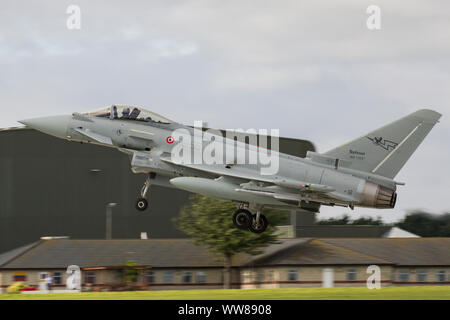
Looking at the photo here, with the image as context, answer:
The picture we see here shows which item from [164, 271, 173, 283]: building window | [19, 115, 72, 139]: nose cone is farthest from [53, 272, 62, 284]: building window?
[19, 115, 72, 139]: nose cone

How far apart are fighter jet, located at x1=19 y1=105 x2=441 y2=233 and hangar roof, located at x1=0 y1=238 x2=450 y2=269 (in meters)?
38.0

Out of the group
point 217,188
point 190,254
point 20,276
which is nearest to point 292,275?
point 190,254

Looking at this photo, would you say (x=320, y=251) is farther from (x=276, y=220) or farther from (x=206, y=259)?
(x=206, y=259)

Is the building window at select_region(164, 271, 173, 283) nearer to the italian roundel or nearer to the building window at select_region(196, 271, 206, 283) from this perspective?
the building window at select_region(196, 271, 206, 283)

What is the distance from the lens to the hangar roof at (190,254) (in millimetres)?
70750

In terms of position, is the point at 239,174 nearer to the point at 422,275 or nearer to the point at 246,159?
the point at 246,159

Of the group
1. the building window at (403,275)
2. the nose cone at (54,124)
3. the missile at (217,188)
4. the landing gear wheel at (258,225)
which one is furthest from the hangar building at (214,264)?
the missile at (217,188)

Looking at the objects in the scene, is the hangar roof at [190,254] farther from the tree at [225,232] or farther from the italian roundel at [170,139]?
the italian roundel at [170,139]

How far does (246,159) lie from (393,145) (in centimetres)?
588

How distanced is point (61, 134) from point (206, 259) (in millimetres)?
42742

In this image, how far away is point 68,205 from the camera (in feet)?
248

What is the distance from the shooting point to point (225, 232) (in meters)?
70.9

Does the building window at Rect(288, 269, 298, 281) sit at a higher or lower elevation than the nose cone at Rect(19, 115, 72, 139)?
lower

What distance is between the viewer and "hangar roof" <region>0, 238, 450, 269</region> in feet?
232
